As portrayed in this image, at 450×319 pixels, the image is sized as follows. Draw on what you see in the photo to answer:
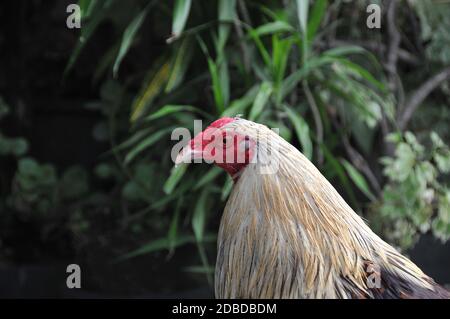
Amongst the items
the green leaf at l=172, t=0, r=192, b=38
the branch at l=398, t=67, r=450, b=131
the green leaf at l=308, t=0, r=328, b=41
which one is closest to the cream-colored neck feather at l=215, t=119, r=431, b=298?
the green leaf at l=172, t=0, r=192, b=38

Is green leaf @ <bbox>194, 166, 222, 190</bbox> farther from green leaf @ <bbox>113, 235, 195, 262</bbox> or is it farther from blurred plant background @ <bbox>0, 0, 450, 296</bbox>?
green leaf @ <bbox>113, 235, 195, 262</bbox>

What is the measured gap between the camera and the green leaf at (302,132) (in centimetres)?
221

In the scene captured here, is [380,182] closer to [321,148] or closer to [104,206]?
[321,148]

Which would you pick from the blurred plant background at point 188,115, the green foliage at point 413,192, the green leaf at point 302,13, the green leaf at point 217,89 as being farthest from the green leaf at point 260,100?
the green foliage at point 413,192

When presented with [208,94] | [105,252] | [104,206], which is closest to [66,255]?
[104,206]

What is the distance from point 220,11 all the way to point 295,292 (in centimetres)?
145

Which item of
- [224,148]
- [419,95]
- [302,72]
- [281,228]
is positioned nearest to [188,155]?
[224,148]

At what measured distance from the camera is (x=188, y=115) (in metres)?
2.45

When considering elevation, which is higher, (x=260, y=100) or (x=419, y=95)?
(x=419, y=95)

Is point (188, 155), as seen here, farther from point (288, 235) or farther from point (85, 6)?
point (85, 6)

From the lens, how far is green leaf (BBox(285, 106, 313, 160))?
7.24 ft

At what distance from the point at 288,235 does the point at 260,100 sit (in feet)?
3.41

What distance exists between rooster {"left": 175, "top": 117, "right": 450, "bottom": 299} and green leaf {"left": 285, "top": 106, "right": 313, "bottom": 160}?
881 mm

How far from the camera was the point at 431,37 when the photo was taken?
10.1 ft
